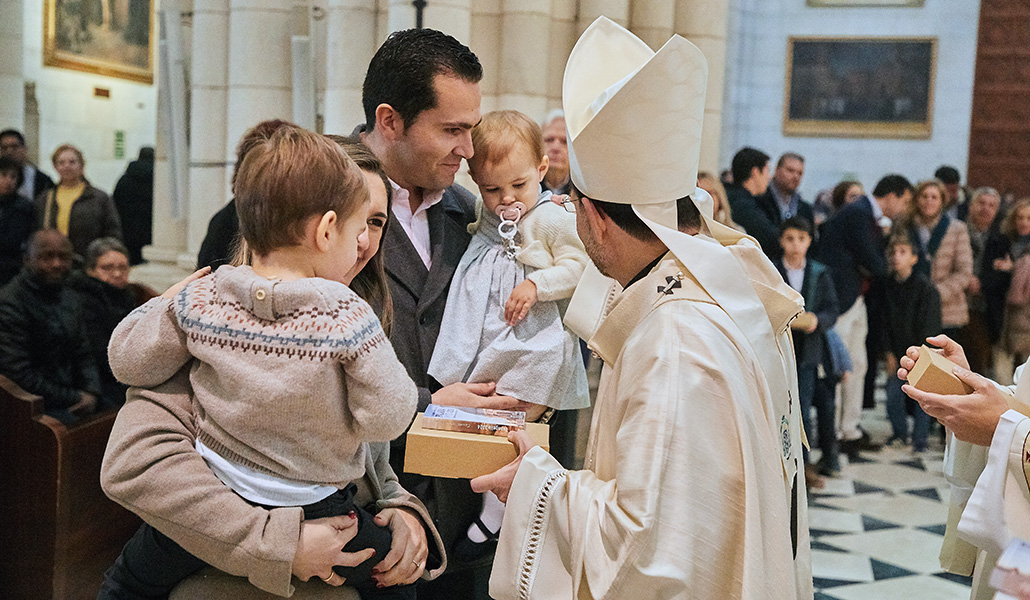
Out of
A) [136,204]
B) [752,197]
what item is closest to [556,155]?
[752,197]

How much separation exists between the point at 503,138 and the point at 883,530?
3.83 metres

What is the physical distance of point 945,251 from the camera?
740 cm

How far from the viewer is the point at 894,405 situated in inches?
286

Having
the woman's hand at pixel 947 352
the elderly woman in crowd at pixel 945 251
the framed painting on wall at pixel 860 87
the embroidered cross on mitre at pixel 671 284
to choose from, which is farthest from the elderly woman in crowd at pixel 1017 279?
the embroidered cross on mitre at pixel 671 284

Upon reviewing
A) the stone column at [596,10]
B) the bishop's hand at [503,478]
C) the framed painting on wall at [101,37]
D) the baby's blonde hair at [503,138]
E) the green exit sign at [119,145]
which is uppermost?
the framed painting on wall at [101,37]

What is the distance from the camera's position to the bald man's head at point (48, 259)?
3.70 metres

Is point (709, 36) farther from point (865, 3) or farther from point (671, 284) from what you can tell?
point (865, 3)

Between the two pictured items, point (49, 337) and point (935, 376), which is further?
point (49, 337)

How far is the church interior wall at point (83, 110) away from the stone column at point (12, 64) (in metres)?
0.01

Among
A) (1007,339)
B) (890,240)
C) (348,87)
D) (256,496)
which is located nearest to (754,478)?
(256,496)

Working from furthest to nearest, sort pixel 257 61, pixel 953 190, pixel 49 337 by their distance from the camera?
pixel 953 190 → pixel 257 61 → pixel 49 337

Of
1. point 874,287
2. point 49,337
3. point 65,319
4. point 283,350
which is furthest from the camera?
point 874,287

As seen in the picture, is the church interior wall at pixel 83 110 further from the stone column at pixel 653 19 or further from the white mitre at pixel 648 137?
the white mitre at pixel 648 137

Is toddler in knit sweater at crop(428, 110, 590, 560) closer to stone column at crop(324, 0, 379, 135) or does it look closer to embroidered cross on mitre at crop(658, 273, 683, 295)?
embroidered cross on mitre at crop(658, 273, 683, 295)
